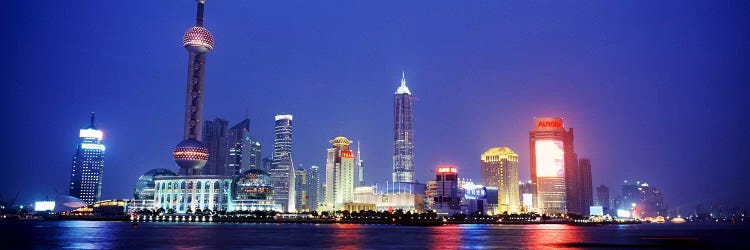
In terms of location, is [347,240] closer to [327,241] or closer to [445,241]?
[327,241]

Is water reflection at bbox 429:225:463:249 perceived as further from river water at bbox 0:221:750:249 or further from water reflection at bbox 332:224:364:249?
water reflection at bbox 332:224:364:249

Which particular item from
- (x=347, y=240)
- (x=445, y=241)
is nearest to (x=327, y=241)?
(x=347, y=240)

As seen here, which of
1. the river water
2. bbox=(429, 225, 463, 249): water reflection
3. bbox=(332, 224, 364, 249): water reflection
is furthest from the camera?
bbox=(429, 225, 463, 249): water reflection

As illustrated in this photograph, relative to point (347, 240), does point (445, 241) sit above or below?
below

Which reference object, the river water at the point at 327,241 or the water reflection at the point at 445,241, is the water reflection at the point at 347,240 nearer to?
the river water at the point at 327,241

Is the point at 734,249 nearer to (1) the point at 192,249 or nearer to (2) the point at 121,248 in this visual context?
(1) the point at 192,249

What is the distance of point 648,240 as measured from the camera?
10312 centimetres

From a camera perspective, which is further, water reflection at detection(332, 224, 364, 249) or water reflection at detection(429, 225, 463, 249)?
water reflection at detection(429, 225, 463, 249)

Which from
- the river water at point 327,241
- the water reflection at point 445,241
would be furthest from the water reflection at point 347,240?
the water reflection at point 445,241

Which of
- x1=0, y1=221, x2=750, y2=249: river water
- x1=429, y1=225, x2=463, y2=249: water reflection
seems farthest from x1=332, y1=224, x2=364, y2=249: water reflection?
x1=429, y1=225, x2=463, y2=249: water reflection

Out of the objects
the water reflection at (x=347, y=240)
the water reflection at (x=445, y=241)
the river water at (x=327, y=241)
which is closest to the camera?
the water reflection at (x=347, y=240)

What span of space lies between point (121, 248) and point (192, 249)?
1042cm

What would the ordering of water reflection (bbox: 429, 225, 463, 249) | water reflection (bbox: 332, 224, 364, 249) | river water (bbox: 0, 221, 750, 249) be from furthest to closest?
water reflection (bbox: 429, 225, 463, 249) < river water (bbox: 0, 221, 750, 249) < water reflection (bbox: 332, 224, 364, 249)

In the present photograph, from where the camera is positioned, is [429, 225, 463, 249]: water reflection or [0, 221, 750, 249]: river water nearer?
[0, 221, 750, 249]: river water
